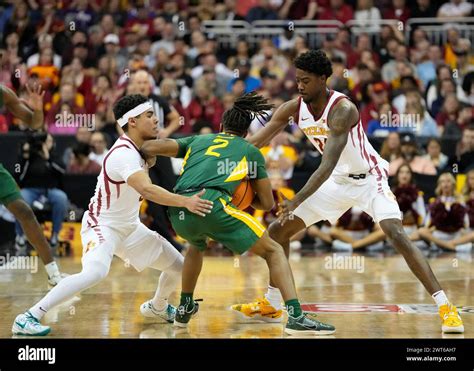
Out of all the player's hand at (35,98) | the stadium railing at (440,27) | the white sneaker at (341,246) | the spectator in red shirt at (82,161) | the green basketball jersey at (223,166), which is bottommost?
the white sneaker at (341,246)

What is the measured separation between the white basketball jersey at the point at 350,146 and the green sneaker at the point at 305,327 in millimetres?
1370

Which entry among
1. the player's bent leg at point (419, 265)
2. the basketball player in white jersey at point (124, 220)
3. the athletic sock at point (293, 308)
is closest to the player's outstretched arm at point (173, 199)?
the basketball player in white jersey at point (124, 220)

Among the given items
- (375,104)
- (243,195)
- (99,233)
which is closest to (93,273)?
(99,233)

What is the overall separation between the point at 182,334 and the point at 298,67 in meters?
2.22

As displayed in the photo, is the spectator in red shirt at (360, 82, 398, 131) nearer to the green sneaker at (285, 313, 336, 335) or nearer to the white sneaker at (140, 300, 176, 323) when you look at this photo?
the white sneaker at (140, 300, 176, 323)

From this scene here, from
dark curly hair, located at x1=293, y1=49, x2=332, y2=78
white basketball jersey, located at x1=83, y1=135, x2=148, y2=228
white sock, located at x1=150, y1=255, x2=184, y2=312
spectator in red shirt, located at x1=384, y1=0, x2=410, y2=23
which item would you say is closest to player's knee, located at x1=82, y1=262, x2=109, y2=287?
white basketball jersey, located at x1=83, y1=135, x2=148, y2=228

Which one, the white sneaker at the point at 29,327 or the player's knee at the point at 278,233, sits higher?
the player's knee at the point at 278,233

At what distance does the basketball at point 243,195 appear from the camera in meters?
6.83

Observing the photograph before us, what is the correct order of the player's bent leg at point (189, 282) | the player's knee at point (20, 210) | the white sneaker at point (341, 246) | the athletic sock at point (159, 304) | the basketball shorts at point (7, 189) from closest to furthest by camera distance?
the player's bent leg at point (189, 282)
the athletic sock at point (159, 304)
the basketball shorts at point (7, 189)
the player's knee at point (20, 210)
the white sneaker at point (341, 246)

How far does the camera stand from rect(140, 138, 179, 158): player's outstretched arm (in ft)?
21.9

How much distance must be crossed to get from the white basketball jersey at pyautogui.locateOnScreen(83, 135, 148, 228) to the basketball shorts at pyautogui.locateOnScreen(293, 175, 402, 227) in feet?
4.51

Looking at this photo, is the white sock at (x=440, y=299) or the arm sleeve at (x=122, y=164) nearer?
the arm sleeve at (x=122, y=164)

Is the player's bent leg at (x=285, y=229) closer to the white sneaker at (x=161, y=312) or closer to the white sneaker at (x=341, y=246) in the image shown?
the white sneaker at (x=161, y=312)
